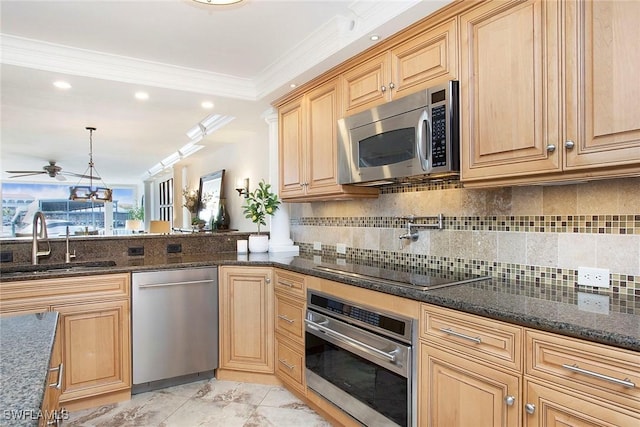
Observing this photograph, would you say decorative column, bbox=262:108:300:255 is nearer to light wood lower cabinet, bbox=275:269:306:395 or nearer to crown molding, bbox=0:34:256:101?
crown molding, bbox=0:34:256:101

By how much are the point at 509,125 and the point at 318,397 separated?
1.89 m

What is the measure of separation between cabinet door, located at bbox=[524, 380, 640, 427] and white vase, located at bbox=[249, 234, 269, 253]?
2645 mm

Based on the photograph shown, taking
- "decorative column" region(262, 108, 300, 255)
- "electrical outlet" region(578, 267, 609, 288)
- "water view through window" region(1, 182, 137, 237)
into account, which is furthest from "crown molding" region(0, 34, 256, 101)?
"water view through window" region(1, 182, 137, 237)

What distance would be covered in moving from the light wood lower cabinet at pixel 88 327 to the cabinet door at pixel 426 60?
221 centimetres

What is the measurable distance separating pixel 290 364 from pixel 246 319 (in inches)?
19.6

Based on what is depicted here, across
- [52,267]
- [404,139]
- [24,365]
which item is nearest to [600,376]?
[404,139]

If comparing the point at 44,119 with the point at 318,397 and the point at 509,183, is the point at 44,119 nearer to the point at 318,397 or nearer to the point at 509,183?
the point at 318,397

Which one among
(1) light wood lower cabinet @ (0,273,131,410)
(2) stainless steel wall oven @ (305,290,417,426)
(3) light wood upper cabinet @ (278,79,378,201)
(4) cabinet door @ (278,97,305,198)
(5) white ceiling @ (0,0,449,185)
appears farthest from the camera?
(4) cabinet door @ (278,97,305,198)

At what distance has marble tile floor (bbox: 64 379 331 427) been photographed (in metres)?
2.39

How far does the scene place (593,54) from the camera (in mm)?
1410

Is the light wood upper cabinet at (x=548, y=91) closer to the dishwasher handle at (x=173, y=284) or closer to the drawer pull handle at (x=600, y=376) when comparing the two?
the drawer pull handle at (x=600, y=376)

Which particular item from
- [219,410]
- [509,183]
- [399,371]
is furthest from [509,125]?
[219,410]

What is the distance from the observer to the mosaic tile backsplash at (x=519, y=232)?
162 cm

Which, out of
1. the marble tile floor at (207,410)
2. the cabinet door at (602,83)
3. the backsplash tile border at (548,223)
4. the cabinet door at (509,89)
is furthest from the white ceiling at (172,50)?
the marble tile floor at (207,410)
